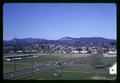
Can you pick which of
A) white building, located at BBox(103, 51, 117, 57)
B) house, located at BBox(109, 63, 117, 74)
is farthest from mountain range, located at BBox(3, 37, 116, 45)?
house, located at BBox(109, 63, 117, 74)

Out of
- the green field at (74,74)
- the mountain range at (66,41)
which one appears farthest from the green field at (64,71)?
the mountain range at (66,41)

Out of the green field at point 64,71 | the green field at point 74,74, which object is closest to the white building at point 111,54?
the green field at point 64,71

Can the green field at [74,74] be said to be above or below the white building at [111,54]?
below

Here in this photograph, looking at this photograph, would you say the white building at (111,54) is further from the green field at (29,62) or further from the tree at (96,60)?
the green field at (29,62)

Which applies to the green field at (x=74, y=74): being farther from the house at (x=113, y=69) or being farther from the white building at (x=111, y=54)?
the white building at (x=111, y=54)

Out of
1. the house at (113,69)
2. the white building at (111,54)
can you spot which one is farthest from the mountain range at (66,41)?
the house at (113,69)

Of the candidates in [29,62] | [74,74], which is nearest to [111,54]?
[74,74]

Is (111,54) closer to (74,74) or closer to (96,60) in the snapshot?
(96,60)

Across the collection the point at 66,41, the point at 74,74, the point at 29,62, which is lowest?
the point at 74,74

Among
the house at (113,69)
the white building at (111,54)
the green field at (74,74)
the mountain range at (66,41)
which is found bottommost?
the green field at (74,74)

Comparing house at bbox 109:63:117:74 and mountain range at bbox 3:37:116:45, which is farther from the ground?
mountain range at bbox 3:37:116:45

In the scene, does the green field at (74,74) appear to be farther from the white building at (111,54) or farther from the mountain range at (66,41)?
the mountain range at (66,41)

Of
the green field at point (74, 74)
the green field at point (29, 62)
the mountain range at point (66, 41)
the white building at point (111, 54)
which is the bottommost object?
the green field at point (74, 74)

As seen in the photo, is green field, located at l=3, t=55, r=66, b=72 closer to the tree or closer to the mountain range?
the mountain range
